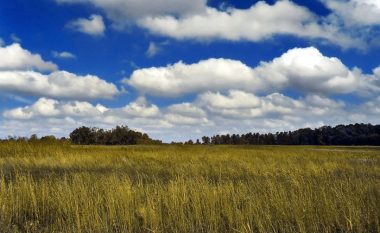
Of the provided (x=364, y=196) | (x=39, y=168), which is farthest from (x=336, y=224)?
(x=39, y=168)

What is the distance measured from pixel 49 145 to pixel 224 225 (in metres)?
23.2

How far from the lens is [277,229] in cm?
700

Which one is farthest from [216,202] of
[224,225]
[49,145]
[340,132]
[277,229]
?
[340,132]

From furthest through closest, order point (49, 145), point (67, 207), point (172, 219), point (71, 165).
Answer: point (49, 145), point (71, 165), point (67, 207), point (172, 219)

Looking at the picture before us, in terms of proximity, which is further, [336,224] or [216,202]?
[216,202]

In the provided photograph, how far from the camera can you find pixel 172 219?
762cm

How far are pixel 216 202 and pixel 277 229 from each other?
63.3 inches

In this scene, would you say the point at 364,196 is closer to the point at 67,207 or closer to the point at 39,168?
the point at 67,207

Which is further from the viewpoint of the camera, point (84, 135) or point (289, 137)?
point (289, 137)

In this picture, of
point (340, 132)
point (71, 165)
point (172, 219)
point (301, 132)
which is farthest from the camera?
point (301, 132)

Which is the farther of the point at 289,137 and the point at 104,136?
the point at 289,137

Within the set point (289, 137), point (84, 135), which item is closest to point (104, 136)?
point (84, 135)

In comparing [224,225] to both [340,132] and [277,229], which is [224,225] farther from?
[340,132]

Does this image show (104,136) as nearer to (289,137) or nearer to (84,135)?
(84,135)
